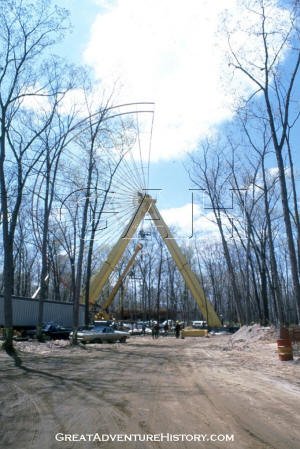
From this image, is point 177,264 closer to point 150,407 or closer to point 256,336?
point 256,336

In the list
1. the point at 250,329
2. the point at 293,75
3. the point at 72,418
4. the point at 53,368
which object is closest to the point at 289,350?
the point at 53,368

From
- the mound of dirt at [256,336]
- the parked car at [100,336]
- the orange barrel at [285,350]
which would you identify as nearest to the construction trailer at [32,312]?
the parked car at [100,336]

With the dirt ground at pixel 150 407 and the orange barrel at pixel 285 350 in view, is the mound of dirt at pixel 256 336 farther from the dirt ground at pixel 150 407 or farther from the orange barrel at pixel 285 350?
the dirt ground at pixel 150 407

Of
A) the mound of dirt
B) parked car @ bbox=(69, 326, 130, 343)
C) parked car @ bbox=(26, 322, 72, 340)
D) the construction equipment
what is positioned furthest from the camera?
the construction equipment

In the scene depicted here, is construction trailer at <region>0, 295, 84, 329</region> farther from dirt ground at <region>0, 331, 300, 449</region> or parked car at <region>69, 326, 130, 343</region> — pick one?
dirt ground at <region>0, 331, 300, 449</region>

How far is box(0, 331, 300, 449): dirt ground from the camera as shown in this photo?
6.24 m

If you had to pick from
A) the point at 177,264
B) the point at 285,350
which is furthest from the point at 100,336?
the point at 285,350

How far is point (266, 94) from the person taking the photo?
23.6 meters

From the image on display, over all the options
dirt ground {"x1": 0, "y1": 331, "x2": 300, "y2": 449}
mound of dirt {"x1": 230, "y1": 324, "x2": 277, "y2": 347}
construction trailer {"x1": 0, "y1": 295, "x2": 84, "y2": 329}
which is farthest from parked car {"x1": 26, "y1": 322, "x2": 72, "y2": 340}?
dirt ground {"x1": 0, "y1": 331, "x2": 300, "y2": 449}

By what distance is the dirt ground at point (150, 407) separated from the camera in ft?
20.5

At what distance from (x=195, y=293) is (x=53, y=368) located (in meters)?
37.8

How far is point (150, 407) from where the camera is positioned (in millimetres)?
8344

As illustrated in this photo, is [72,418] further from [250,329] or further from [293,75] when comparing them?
[250,329]

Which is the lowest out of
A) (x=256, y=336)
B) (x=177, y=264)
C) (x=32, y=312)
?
(x=256, y=336)
